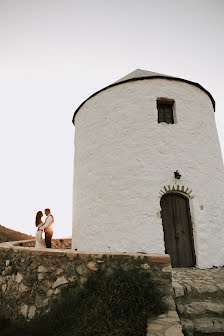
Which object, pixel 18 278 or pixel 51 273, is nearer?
pixel 51 273

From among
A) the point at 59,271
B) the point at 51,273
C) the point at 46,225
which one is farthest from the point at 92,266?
the point at 46,225

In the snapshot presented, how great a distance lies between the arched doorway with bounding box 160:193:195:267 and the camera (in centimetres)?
631

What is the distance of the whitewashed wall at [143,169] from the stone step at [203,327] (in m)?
2.77

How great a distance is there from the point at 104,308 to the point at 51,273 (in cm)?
148

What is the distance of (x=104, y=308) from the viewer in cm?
315

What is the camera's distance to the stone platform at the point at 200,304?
3199 millimetres

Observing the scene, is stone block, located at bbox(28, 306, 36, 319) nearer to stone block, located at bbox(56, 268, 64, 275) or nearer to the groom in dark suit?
stone block, located at bbox(56, 268, 64, 275)

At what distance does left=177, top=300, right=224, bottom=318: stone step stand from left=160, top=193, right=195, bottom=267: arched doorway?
8.67 feet

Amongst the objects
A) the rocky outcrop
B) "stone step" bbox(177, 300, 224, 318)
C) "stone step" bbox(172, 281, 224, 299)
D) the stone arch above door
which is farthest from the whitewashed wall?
the rocky outcrop

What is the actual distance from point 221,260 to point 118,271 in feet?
14.6

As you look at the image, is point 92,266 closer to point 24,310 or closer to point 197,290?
point 24,310

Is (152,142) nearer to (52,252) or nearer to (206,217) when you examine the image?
(206,217)

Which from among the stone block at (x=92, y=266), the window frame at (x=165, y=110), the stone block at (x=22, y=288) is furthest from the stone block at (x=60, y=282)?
the window frame at (x=165, y=110)

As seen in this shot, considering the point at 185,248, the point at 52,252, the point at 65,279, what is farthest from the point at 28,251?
the point at 185,248
